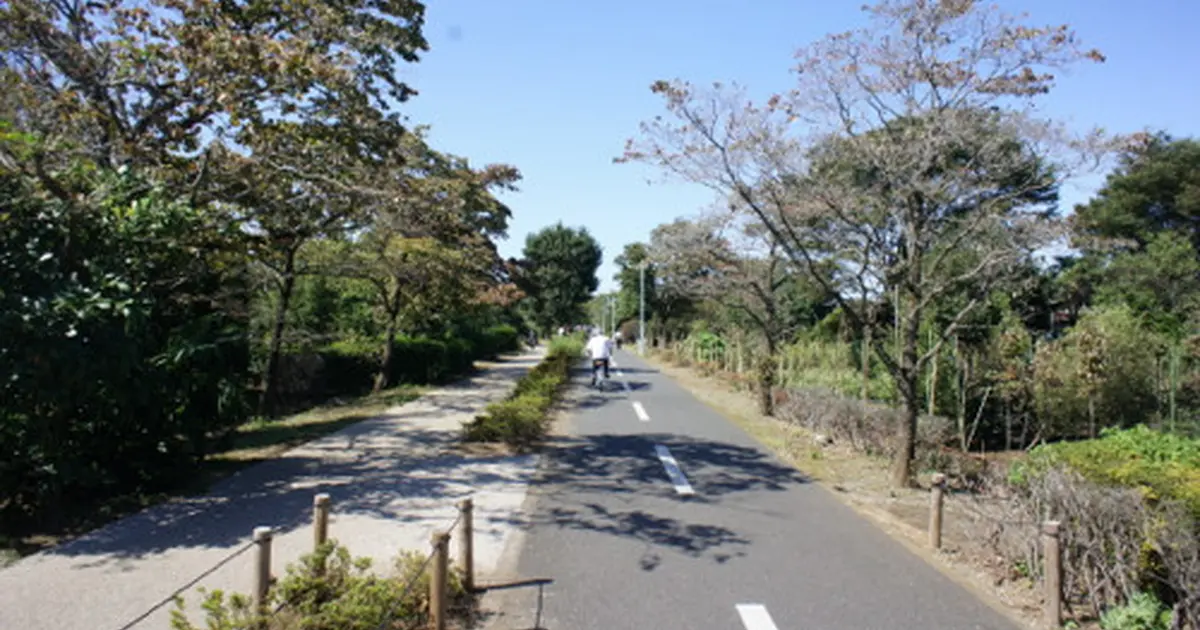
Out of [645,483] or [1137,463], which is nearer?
[1137,463]

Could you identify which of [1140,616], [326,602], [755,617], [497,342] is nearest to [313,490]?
[326,602]

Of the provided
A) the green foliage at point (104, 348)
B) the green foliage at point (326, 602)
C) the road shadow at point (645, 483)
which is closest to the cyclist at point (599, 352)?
the road shadow at point (645, 483)

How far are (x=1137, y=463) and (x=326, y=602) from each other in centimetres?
636

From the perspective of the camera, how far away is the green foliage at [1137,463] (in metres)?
5.43

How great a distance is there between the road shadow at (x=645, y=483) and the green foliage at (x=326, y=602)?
2156mm

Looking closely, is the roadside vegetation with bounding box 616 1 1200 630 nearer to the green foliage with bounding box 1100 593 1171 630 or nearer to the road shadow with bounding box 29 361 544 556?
the green foliage with bounding box 1100 593 1171 630

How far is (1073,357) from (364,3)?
1295 centimetres

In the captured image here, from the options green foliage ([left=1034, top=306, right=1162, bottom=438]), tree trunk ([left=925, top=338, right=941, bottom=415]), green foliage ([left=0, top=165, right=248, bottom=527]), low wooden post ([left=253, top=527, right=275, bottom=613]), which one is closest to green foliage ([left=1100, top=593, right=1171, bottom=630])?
low wooden post ([left=253, top=527, right=275, bottom=613])

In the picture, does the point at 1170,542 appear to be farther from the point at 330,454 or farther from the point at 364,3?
the point at 364,3

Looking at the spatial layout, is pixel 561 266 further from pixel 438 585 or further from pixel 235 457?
pixel 438 585

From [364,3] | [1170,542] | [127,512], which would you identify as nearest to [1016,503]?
[1170,542]

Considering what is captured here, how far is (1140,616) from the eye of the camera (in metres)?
4.98

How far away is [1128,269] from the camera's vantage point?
2594 centimetres

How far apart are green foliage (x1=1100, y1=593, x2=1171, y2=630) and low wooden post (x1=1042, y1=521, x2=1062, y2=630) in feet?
0.91
